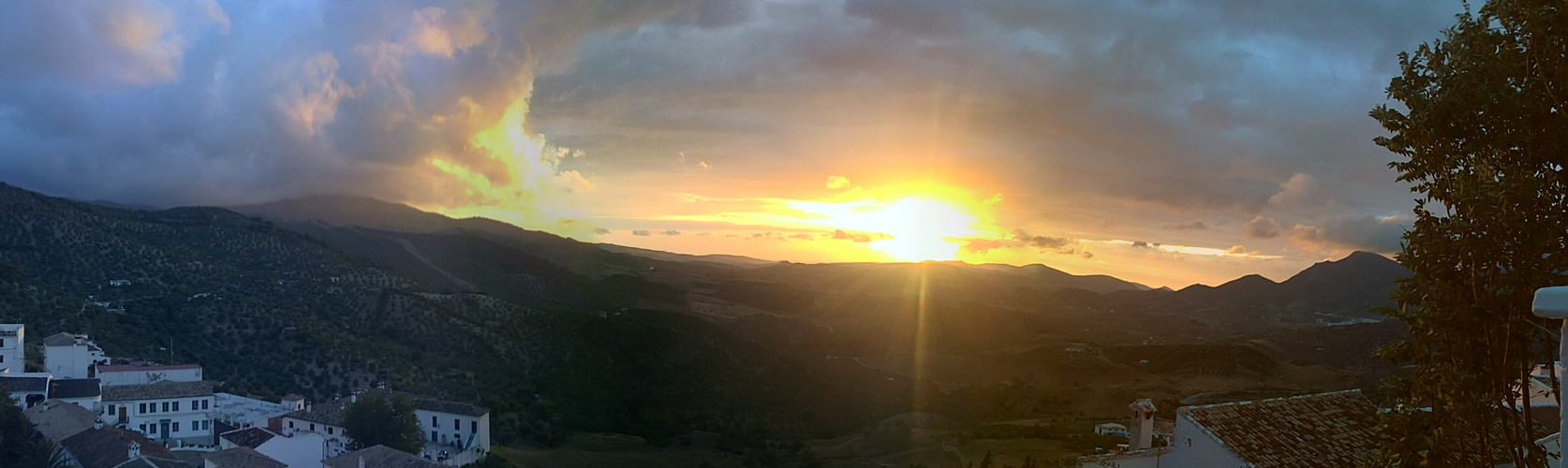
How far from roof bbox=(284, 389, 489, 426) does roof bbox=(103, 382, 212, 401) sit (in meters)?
4.12

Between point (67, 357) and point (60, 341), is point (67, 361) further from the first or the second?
point (60, 341)

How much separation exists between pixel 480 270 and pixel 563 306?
28.0ft

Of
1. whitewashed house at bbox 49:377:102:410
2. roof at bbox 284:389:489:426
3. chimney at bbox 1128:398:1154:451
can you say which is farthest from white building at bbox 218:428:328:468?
chimney at bbox 1128:398:1154:451

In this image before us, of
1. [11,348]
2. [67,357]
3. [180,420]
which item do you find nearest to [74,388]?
[180,420]

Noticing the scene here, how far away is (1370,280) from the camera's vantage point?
8494 cm

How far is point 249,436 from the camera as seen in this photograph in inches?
1154

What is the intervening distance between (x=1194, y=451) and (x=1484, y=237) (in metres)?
8.09

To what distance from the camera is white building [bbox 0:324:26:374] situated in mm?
35000

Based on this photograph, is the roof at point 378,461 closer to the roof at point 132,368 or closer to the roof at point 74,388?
the roof at point 74,388

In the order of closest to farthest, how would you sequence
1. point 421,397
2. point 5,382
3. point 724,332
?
1. point 5,382
2. point 421,397
3. point 724,332

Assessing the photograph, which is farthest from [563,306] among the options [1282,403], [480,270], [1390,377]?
[1390,377]

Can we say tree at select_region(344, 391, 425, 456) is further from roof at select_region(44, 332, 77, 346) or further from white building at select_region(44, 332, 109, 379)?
roof at select_region(44, 332, 77, 346)

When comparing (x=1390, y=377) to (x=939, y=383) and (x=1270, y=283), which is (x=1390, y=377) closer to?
(x=939, y=383)

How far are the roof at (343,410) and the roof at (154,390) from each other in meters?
4.12
